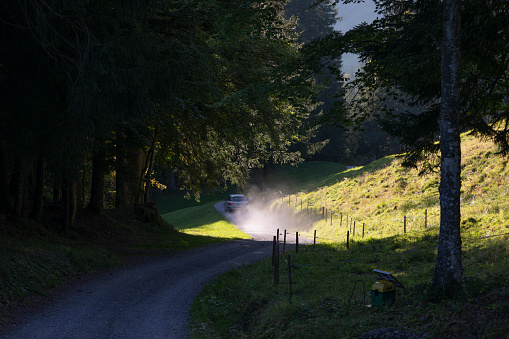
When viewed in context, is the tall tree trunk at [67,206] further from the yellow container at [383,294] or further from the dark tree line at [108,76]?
the yellow container at [383,294]

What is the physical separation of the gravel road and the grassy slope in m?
0.70

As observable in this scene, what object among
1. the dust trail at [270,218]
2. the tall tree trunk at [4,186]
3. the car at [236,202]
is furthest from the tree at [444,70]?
the car at [236,202]

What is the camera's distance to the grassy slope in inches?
259

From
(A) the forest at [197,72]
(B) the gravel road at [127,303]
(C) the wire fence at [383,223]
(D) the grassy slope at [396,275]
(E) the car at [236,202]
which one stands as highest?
(A) the forest at [197,72]

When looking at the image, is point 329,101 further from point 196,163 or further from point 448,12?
point 448,12

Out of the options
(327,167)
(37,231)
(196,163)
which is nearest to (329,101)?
(327,167)

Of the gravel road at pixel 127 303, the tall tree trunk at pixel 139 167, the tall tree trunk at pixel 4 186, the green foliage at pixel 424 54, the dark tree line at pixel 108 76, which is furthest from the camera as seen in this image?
the tall tree trunk at pixel 139 167

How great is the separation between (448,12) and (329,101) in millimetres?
54729

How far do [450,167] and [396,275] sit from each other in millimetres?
5089

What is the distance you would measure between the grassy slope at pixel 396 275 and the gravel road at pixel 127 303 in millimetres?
699

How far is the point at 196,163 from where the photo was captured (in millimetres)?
21766

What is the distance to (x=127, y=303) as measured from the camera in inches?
395

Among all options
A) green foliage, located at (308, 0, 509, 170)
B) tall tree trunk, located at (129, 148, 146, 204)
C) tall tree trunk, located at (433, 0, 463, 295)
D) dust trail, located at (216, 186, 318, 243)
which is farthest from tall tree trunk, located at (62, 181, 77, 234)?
dust trail, located at (216, 186, 318, 243)

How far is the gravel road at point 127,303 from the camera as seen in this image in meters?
7.97
